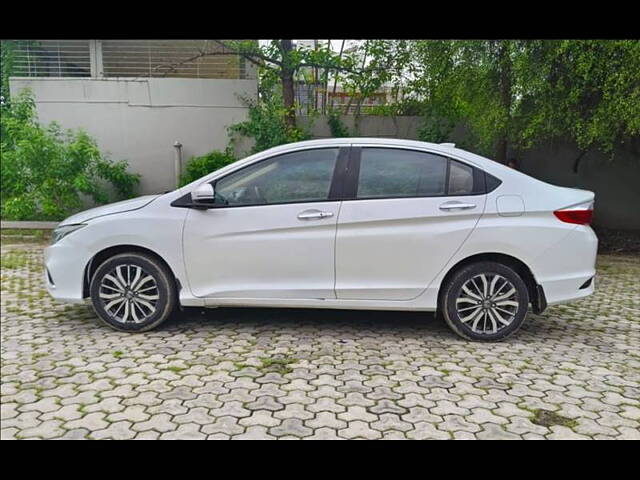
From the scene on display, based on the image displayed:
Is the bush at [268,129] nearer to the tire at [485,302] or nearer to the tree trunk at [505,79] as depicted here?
the tree trunk at [505,79]

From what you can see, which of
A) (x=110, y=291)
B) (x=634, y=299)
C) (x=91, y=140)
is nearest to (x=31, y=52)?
(x=91, y=140)

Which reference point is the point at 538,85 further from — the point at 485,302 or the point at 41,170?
the point at 41,170

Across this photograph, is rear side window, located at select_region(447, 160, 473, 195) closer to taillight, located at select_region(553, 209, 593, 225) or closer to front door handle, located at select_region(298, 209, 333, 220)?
taillight, located at select_region(553, 209, 593, 225)

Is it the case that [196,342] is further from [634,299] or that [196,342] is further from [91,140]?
[91,140]

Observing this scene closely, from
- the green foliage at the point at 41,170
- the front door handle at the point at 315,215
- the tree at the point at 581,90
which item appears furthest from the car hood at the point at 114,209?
the tree at the point at 581,90

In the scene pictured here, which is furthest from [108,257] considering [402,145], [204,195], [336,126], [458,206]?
[336,126]

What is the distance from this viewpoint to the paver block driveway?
2844 millimetres

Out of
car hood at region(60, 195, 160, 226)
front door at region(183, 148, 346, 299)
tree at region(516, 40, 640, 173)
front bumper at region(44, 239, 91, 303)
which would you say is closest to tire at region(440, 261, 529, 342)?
front door at region(183, 148, 346, 299)

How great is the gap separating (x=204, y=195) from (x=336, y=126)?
247 inches

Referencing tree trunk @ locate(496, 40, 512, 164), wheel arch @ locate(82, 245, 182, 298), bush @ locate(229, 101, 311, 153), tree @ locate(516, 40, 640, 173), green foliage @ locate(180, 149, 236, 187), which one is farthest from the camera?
bush @ locate(229, 101, 311, 153)

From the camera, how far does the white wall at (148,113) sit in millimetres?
9953

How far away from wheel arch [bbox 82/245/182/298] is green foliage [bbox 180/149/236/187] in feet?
15.7

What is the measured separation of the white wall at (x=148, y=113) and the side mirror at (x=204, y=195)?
6.24 meters

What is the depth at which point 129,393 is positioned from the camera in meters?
3.22
